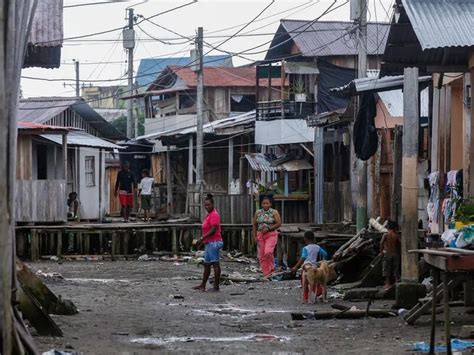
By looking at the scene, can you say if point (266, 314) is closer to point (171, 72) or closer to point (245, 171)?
point (245, 171)

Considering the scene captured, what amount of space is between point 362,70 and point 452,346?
521 inches

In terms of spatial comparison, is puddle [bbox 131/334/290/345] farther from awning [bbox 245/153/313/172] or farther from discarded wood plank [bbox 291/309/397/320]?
awning [bbox 245/153/313/172]

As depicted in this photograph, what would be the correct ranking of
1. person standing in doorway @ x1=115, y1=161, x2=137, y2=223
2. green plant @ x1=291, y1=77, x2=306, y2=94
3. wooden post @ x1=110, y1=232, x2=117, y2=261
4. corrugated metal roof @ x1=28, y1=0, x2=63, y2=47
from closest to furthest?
corrugated metal roof @ x1=28, y1=0, x2=63, y2=47 → wooden post @ x1=110, y1=232, x2=117, y2=261 → person standing in doorway @ x1=115, y1=161, x2=137, y2=223 → green plant @ x1=291, y1=77, x2=306, y2=94

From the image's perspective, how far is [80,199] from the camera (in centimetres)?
3556

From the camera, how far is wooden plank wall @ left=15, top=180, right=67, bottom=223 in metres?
28.3

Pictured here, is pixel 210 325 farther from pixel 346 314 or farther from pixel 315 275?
pixel 315 275

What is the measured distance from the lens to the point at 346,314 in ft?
48.2

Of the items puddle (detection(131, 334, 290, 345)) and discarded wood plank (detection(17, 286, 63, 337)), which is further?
puddle (detection(131, 334, 290, 345))

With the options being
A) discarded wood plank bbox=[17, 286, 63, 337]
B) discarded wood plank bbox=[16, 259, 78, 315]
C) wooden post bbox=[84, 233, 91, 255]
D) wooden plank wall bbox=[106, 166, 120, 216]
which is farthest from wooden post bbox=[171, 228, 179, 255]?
discarded wood plank bbox=[17, 286, 63, 337]

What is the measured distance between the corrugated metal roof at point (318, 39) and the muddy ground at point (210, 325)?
18856mm

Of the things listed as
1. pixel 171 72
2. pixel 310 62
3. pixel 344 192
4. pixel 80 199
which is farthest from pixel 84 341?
pixel 171 72

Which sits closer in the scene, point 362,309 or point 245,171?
point 362,309

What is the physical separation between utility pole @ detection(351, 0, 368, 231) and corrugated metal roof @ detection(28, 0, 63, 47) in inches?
345

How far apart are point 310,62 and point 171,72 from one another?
13.2 meters
